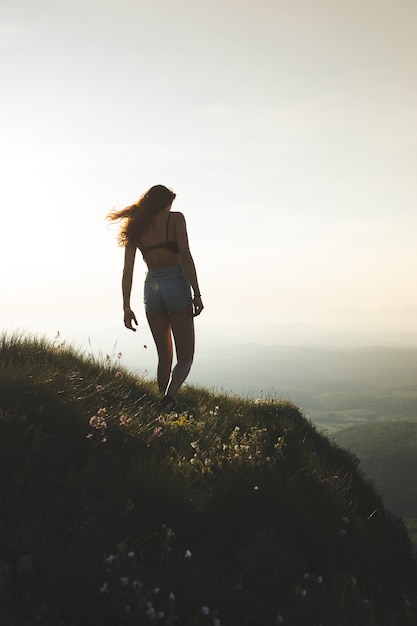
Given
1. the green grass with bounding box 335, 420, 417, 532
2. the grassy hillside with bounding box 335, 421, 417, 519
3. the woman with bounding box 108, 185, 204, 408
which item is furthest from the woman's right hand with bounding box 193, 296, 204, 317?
the green grass with bounding box 335, 420, 417, 532

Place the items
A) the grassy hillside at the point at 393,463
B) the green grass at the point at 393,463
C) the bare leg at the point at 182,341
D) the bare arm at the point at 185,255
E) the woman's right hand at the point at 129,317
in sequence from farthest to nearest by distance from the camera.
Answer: the grassy hillside at the point at 393,463
the green grass at the point at 393,463
the woman's right hand at the point at 129,317
the bare leg at the point at 182,341
the bare arm at the point at 185,255

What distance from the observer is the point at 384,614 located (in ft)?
12.1

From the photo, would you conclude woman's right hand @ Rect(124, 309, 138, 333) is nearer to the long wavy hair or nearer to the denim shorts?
the denim shorts

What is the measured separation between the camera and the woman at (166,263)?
6926 millimetres

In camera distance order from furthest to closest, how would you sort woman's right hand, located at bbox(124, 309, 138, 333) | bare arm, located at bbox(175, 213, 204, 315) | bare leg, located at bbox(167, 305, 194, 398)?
woman's right hand, located at bbox(124, 309, 138, 333), bare leg, located at bbox(167, 305, 194, 398), bare arm, located at bbox(175, 213, 204, 315)

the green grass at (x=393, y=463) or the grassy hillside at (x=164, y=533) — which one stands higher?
the grassy hillside at (x=164, y=533)

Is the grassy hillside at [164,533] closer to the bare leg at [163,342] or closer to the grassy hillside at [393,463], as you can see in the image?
the bare leg at [163,342]

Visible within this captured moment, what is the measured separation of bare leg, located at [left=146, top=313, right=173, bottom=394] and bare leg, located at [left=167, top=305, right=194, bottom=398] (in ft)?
0.64

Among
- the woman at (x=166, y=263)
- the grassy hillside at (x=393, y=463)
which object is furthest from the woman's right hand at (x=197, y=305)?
the grassy hillside at (x=393, y=463)

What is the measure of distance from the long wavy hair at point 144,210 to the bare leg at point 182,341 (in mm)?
1370

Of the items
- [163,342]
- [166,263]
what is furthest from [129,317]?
[166,263]

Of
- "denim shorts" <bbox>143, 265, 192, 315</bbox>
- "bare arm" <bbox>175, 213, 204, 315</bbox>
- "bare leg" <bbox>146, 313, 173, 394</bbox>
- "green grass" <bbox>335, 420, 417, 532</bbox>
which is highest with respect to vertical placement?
"bare arm" <bbox>175, 213, 204, 315</bbox>

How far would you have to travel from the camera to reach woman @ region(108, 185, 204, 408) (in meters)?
6.93

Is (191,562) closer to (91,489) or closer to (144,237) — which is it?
(91,489)
